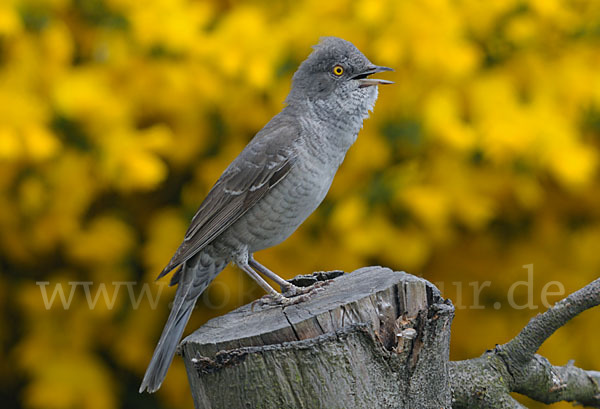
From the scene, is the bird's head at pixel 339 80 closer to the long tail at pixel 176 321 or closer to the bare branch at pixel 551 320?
the long tail at pixel 176 321

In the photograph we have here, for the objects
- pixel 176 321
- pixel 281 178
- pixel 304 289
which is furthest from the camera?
pixel 281 178

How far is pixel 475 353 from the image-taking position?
6.05 meters

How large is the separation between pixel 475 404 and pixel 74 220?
10.8ft

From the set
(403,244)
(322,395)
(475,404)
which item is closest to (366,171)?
(403,244)

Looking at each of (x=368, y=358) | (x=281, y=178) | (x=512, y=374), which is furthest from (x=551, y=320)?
(x=281, y=178)

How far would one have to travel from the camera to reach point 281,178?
154 inches

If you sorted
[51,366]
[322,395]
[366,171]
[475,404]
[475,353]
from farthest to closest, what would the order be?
[475,353] → [51,366] → [366,171] → [475,404] → [322,395]

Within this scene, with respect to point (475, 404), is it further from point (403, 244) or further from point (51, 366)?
point (51, 366)

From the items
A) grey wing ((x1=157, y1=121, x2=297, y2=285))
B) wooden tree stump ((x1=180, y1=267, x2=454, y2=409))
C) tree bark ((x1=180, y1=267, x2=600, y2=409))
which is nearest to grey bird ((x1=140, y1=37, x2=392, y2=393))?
grey wing ((x1=157, y1=121, x2=297, y2=285))

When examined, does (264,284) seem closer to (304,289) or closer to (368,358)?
(304,289)

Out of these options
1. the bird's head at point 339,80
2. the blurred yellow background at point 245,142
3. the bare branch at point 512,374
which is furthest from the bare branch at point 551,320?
the blurred yellow background at point 245,142

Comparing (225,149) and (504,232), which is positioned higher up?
(225,149)

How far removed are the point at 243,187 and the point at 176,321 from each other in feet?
2.46

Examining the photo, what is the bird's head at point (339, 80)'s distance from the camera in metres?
4.07
